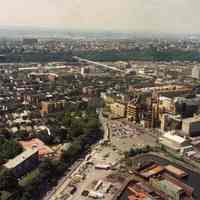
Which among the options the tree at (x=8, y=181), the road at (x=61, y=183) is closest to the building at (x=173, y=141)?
the road at (x=61, y=183)

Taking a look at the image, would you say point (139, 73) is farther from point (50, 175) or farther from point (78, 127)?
point (50, 175)

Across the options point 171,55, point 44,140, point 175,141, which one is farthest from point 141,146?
point 171,55

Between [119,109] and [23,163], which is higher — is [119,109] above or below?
below

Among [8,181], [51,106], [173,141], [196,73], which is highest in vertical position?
[8,181]

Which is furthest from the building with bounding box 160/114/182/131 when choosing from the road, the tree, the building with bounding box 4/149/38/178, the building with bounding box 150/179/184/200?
the tree

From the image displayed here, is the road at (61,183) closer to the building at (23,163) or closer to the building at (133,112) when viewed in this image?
the building at (23,163)

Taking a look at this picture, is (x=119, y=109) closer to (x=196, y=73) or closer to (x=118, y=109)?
(x=118, y=109)

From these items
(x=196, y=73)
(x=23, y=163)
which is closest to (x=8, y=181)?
(x=23, y=163)

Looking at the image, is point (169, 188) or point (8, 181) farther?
point (169, 188)
